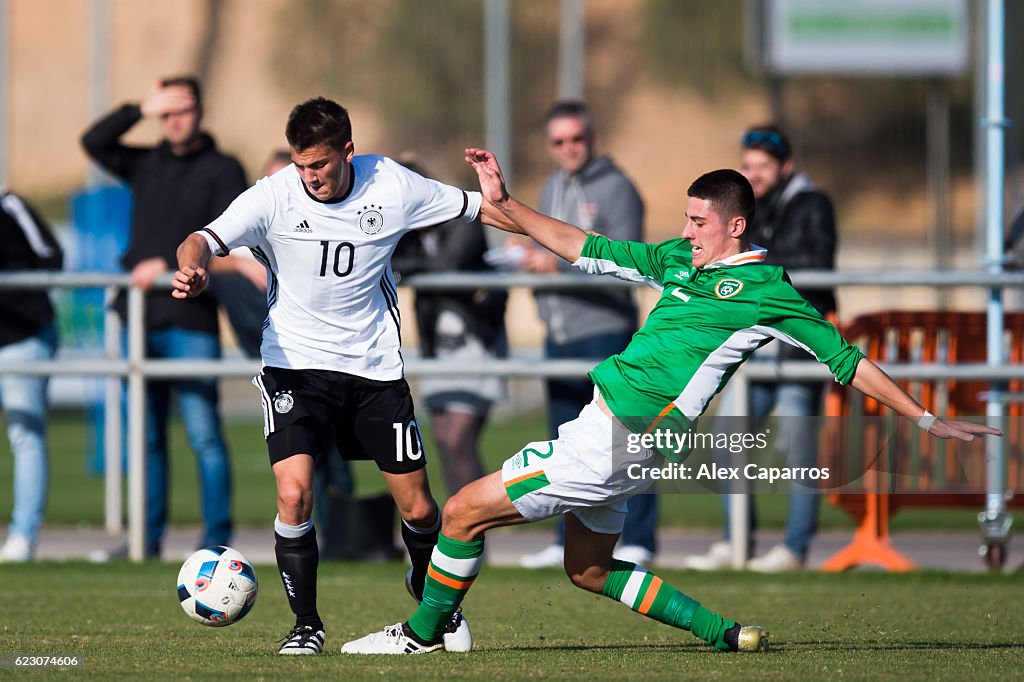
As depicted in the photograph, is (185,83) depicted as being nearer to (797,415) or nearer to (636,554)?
(636,554)

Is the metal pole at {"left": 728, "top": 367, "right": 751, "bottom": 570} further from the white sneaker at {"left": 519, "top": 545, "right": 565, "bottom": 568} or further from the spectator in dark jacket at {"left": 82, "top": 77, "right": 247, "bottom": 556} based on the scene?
the spectator in dark jacket at {"left": 82, "top": 77, "right": 247, "bottom": 556}

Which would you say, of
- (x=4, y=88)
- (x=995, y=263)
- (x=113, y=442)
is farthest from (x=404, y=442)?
(x=4, y=88)

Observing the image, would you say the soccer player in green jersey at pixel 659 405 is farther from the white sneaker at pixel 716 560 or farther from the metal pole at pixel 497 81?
the metal pole at pixel 497 81

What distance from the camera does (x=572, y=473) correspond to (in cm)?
557

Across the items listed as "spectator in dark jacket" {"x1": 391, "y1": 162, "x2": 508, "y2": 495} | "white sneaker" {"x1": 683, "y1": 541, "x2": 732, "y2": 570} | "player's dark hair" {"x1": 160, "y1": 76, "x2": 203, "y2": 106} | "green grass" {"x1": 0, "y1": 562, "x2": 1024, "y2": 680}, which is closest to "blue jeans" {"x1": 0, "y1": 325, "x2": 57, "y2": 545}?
"green grass" {"x1": 0, "y1": 562, "x2": 1024, "y2": 680}

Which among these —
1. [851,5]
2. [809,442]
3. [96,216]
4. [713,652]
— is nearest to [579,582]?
[713,652]

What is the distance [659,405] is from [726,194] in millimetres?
773

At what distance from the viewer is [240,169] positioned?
8.99 m

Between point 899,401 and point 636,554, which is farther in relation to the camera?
point 636,554

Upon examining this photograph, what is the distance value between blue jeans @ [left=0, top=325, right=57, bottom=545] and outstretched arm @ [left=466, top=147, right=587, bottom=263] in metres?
3.82

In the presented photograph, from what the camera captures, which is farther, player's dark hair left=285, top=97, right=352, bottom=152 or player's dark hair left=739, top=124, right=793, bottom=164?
player's dark hair left=739, top=124, right=793, bottom=164

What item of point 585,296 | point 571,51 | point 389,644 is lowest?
point 389,644

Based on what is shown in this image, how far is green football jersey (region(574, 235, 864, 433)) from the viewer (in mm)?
5590

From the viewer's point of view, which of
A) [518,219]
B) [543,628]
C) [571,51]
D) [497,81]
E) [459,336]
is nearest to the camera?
[518,219]
